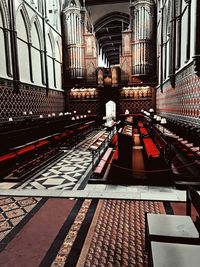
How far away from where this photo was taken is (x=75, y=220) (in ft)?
12.5

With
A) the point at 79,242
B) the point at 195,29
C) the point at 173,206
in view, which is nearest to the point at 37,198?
the point at 79,242

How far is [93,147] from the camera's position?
6.15 m

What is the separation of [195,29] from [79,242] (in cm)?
700

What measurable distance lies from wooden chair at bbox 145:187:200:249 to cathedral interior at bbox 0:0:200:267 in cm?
1

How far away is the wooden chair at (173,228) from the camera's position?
2318 millimetres

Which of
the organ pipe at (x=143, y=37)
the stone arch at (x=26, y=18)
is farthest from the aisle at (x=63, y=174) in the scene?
the organ pipe at (x=143, y=37)

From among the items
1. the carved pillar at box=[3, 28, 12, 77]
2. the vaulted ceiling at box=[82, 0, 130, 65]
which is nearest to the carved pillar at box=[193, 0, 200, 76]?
the carved pillar at box=[3, 28, 12, 77]

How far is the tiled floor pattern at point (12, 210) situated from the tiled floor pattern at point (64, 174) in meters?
0.81

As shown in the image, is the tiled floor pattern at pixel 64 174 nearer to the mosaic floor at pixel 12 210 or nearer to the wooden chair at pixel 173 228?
the mosaic floor at pixel 12 210

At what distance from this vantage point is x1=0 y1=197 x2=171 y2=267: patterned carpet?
2.83m

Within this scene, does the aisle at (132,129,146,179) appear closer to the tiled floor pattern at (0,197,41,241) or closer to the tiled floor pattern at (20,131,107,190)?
the tiled floor pattern at (20,131,107,190)

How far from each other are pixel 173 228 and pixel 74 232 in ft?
5.16

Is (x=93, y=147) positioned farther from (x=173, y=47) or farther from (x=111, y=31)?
(x=111, y=31)

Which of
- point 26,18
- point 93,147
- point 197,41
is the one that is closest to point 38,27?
point 26,18
